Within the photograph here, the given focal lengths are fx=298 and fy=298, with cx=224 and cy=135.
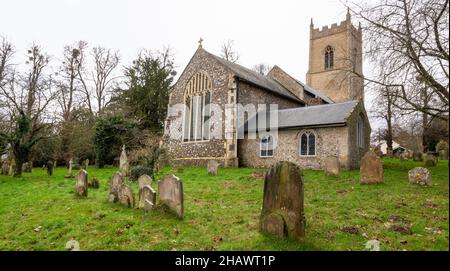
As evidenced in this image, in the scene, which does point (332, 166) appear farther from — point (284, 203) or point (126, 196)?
point (126, 196)

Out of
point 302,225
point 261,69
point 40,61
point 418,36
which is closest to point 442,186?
point 418,36

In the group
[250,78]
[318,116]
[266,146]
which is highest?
[250,78]

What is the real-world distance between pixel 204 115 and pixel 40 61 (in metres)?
15.5

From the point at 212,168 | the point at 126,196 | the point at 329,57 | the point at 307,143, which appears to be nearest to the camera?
the point at 126,196

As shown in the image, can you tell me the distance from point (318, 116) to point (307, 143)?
1.76m

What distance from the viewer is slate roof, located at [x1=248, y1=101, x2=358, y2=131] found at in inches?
619

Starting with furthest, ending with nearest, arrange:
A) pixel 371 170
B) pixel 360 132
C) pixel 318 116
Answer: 1. pixel 360 132
2. pixel 318 116
3. pixel 371 170

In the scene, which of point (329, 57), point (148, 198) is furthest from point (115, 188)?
point (329, 57)

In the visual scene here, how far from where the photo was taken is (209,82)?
21172 millimetres

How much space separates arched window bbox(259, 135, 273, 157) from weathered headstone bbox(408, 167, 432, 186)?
839 cm

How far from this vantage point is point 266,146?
713 inches

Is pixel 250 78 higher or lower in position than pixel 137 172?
higher

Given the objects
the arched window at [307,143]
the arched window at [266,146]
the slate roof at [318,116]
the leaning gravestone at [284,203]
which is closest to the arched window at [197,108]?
the slate roof at [318,116]
